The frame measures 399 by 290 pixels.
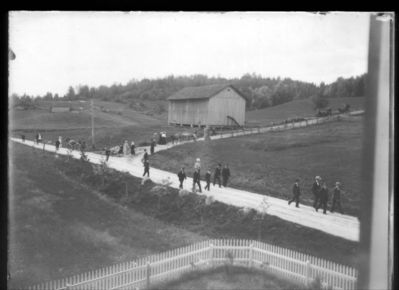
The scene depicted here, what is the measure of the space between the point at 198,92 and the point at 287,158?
2261 millimetres

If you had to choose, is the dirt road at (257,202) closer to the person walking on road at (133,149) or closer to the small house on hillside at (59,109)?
the person walking on road at (133,149)

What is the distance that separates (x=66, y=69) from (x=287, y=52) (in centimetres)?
419

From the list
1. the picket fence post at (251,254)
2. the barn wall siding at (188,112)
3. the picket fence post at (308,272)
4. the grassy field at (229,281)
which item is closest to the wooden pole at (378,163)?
the picket fence post at (308,272)

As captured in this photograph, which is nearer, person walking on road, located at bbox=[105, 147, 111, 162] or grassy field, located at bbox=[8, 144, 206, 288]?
grassy field, located at bbox=[8, 144, 206, 288]

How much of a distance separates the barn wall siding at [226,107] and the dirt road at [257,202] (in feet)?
4.12

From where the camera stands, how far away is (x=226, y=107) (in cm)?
686

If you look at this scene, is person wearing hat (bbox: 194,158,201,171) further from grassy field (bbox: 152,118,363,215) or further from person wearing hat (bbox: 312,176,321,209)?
person wearing hat (bbox: 312,176,321,209)

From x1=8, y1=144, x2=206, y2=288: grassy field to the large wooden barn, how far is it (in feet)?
7.58

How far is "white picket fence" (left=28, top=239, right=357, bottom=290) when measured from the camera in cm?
617

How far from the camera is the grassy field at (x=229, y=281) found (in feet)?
20.3

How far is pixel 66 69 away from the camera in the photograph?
21.4ft

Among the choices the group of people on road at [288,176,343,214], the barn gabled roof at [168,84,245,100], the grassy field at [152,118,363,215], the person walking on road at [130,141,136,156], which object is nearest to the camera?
the grassy field at [152,118,363,215]

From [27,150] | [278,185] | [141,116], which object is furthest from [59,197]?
[278,185]

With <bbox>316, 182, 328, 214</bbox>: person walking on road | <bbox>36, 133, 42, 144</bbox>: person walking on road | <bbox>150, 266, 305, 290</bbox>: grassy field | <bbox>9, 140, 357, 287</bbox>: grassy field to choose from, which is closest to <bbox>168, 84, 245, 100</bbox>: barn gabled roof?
<bbox>9, 140, 357, 287</bbox>: grassy field
